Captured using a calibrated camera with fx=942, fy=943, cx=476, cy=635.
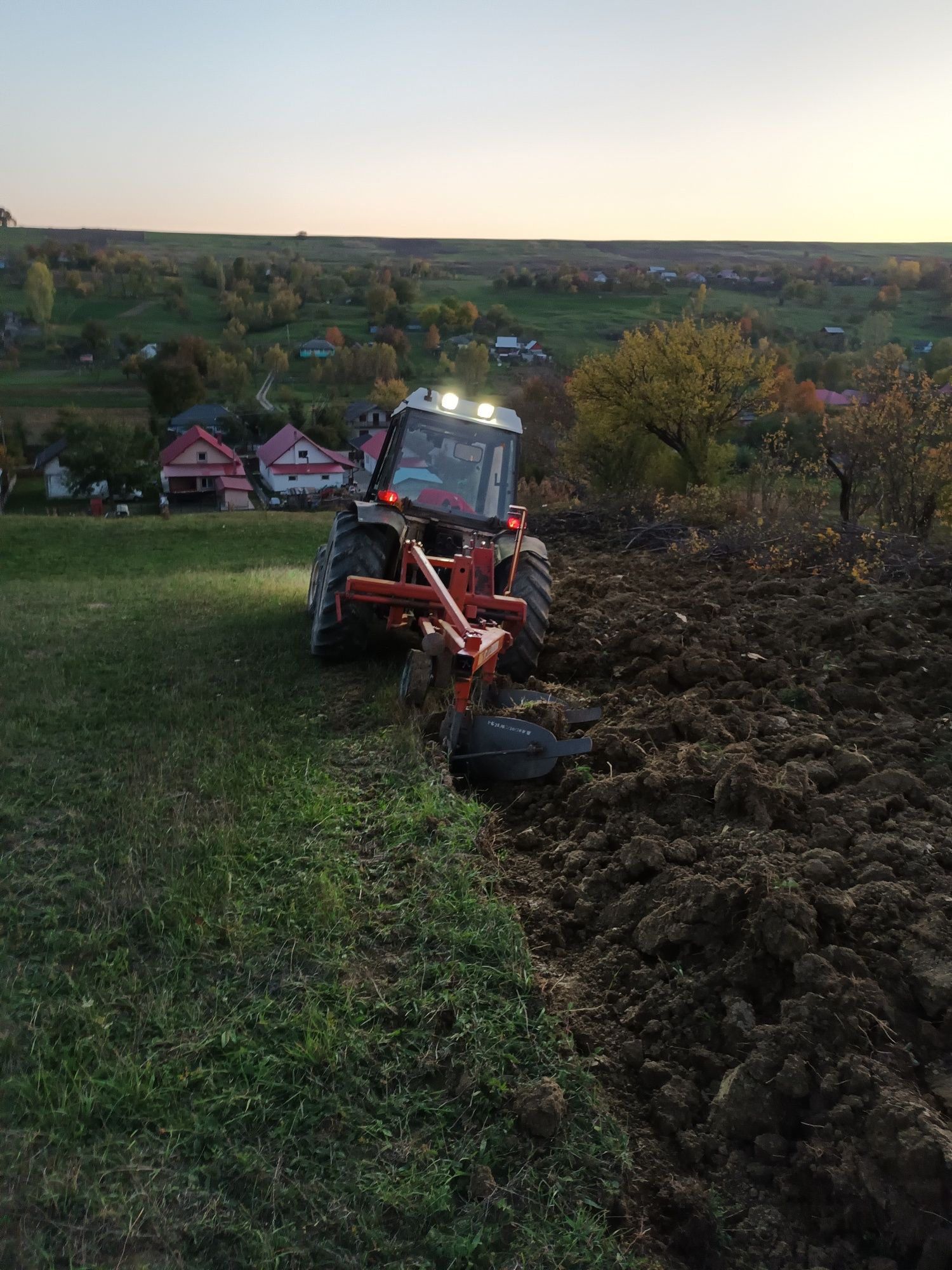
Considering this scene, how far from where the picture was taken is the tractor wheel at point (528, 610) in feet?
22.6

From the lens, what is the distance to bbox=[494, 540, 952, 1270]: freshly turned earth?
2574mm

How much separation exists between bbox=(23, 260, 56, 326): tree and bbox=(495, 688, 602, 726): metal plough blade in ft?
302

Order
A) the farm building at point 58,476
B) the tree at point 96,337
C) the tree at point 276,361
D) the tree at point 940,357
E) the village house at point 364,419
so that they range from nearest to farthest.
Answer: the tree at point 940,357, the farm building at point 58,476, the village house at point 364,419, the tree at point 96,337, the tree at point 276,361

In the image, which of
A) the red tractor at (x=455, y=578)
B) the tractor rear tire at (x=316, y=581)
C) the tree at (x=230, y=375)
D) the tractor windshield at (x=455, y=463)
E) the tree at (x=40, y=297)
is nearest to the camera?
the red tractor at (x=455, y=578)

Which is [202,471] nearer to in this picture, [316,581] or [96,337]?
[96,337]

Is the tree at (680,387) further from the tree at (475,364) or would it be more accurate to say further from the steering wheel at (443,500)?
the tree at (475,364)

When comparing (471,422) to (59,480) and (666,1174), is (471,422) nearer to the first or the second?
(666,1174)

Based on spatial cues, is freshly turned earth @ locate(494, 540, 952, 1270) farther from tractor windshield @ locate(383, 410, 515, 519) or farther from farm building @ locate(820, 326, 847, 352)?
farm building @ locate(820, 326, 847, 352)

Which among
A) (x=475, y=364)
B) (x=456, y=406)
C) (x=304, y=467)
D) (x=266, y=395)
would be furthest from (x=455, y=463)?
(x=266, y=395)

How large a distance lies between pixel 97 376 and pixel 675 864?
80346 mm

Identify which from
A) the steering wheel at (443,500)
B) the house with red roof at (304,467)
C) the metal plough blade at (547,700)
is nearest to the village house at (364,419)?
the house with red roof at (304,467)

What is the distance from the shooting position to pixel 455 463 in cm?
776

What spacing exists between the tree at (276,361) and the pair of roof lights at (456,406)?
75.1 meters

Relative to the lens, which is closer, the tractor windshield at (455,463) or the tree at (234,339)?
the tractor windshield at (455,463)
